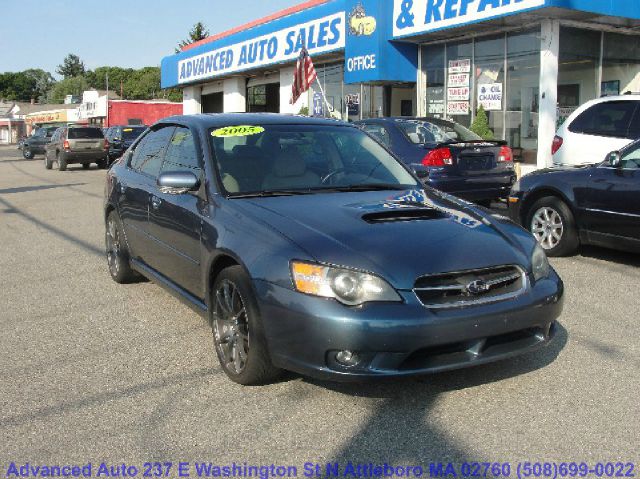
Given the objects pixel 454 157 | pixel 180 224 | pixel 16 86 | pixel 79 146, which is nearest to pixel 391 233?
pixel 180 224

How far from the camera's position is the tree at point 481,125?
51.5 ft

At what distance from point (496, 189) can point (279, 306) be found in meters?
6.95

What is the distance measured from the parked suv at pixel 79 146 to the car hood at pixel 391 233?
22982 millimetres

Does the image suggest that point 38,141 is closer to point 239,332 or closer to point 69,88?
point 239,332

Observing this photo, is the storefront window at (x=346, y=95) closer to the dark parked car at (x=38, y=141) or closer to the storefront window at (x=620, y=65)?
the storefront window at (x=620, y=65)

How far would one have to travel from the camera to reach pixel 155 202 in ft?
16.4

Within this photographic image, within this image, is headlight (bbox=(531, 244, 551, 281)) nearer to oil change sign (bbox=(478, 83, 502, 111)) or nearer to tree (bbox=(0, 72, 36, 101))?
oil change sign (bbox=(478, 83, 502, 111))

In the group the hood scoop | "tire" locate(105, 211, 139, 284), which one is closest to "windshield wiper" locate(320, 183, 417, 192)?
the hood scoop

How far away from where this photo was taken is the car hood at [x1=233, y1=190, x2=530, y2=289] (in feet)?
10.9

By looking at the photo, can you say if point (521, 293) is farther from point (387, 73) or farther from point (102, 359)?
point (387, 73)

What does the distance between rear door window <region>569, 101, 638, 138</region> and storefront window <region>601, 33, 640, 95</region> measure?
7.13 meters

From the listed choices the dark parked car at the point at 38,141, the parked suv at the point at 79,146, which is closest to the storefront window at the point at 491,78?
the parked suv at the point at 79,146

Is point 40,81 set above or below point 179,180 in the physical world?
above

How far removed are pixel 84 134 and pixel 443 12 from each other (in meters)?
15.5
